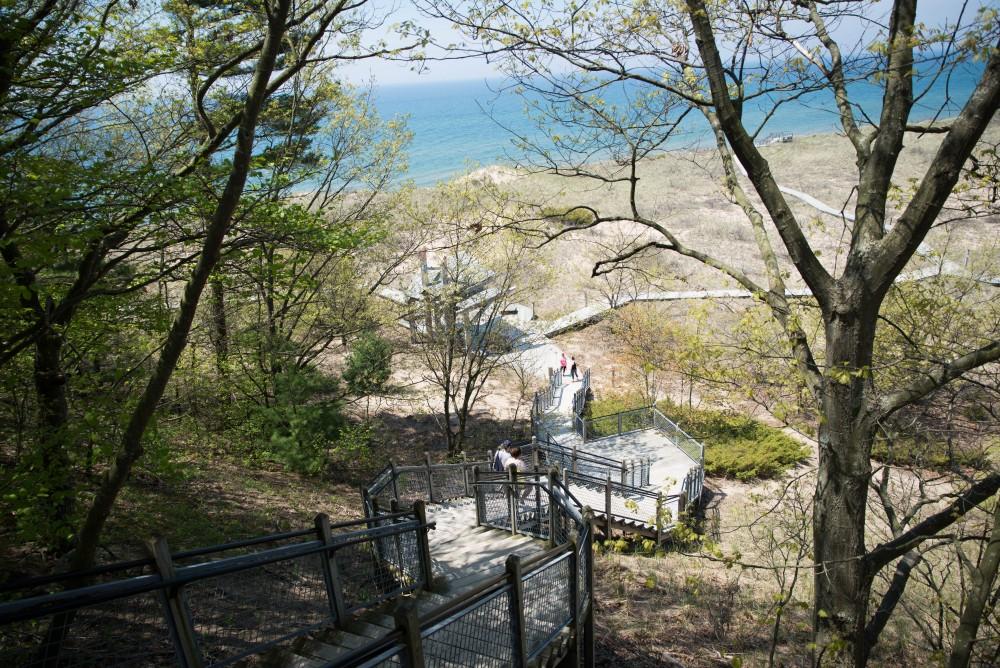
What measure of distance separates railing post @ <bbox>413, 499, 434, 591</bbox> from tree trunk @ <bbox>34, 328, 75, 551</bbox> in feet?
12.1

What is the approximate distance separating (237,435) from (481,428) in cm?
1028

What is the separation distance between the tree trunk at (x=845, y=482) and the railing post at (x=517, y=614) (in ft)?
8.17

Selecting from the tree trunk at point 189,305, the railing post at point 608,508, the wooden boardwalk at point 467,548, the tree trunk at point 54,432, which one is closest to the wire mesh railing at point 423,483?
the wooden boardwalk at point 467,548

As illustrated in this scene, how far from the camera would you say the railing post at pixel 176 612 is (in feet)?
13.9

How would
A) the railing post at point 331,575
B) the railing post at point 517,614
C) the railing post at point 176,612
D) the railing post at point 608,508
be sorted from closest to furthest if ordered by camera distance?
the railing post at point 176,612
the railing post at point 517,614
the railing post at point 331,575
the railing post at point 608,508

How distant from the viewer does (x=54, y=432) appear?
686 cm

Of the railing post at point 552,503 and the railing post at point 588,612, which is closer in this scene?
the railing post at point 588,612

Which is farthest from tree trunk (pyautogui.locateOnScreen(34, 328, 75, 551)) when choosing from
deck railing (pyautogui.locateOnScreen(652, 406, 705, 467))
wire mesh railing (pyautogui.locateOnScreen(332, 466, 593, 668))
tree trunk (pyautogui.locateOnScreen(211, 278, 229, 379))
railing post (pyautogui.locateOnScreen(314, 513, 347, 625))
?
deck railing (pyautogui.locateOnScreen(652, 406, 705, 467))

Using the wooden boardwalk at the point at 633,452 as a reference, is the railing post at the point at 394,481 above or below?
above

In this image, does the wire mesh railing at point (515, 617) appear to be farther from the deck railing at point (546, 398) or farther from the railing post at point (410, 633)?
the deck railing at point (546, 398)

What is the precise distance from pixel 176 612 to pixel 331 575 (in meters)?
1.58

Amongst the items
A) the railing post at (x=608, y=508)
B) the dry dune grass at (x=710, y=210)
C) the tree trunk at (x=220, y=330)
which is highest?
the dry dune grass at (x=710, y=210)

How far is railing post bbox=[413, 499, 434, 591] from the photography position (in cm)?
694

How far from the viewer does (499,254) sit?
2017cm
